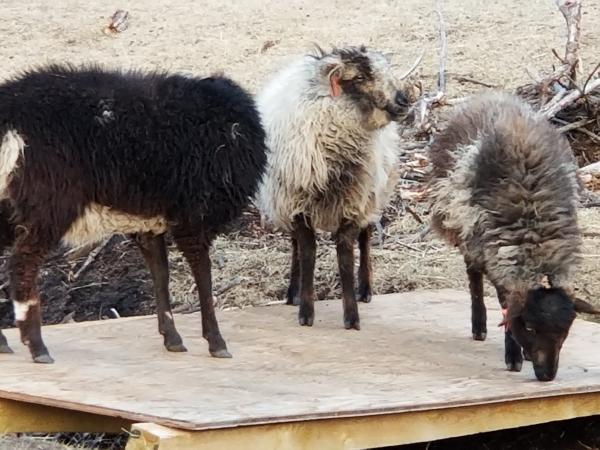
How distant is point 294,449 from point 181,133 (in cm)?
203

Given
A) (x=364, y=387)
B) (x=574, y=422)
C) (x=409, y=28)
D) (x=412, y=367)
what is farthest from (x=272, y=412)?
(x=409, y=28)

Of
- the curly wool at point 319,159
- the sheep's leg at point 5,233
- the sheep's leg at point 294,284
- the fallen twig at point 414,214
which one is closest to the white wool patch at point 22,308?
the sheep's leg at point 5,233

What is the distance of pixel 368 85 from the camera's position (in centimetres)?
797

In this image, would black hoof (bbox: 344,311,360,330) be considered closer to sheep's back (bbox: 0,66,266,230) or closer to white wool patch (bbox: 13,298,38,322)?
sheep's back (bbox: 0,66,266,230)

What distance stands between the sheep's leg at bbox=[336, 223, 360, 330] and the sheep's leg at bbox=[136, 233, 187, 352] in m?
1.32

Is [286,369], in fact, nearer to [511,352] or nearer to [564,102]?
[511,352]

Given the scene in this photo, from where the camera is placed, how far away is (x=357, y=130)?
7.98 metres

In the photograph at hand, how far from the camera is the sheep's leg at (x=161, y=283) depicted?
281 inches

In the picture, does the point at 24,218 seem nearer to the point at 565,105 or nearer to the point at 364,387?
the point at 364,387

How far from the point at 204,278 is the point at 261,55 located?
11773 millimetres

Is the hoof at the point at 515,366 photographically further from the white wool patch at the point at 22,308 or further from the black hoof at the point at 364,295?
the white wool patch at the point at 22,308

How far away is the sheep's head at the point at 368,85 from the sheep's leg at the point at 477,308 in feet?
3.88

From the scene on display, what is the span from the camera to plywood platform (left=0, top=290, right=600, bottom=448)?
574cm

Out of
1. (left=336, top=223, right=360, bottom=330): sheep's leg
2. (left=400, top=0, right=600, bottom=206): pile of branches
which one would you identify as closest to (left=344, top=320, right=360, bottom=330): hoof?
(left=336, top=223, right=360, bottom=330): sheep's leg
